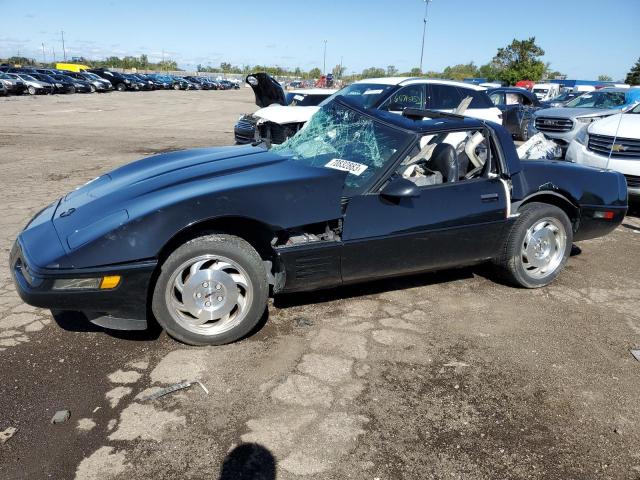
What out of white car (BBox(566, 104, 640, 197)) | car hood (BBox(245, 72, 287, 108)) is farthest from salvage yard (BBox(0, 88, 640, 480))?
car hood (BBox(245, 72, 287, 108))

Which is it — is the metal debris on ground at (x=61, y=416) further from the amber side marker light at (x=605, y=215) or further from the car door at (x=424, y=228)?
the amber side marker light at (x=605, y=215)

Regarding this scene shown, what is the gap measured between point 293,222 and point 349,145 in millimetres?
938

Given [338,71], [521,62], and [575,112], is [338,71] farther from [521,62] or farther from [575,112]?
[575,112]

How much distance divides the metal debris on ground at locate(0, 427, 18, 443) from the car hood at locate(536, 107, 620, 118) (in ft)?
38.7

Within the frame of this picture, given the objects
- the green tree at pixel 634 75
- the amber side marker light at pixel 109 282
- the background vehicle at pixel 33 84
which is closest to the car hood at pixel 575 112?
the amber side marker light at pixel 109 282

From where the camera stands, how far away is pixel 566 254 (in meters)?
4.35

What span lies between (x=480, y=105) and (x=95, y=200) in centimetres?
702

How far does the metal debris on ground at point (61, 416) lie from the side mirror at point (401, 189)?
228cm

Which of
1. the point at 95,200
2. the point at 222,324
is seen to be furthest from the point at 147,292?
the point at 95,200

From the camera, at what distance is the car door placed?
3385 mm

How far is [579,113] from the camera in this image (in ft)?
37.0

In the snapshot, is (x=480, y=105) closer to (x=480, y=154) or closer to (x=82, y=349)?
(x=480, y=154)

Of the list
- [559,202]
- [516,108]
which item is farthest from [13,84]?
[559,202]

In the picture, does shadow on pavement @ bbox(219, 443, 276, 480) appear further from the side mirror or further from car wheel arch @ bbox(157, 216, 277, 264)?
the side mirror
